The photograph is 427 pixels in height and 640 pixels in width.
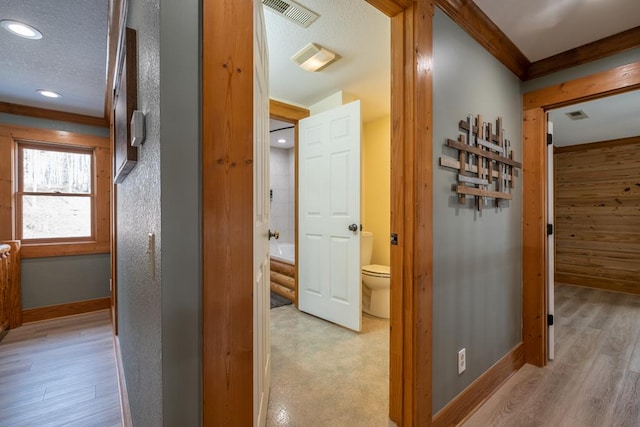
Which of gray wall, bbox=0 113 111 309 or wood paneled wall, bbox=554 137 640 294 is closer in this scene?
gray wall, bbox=0 113 111 309

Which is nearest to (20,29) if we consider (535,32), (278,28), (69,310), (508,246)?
(278,28)

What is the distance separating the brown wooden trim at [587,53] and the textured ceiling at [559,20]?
4 cm

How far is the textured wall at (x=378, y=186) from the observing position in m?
3.63

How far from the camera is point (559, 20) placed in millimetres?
1717

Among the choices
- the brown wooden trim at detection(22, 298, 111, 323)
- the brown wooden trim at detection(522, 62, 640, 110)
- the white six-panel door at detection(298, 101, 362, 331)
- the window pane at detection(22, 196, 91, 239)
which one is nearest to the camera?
the brown wooden trim at detection(522, 62, 640, 110)

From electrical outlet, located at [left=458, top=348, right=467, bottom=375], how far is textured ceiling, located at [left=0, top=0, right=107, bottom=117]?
2.83m

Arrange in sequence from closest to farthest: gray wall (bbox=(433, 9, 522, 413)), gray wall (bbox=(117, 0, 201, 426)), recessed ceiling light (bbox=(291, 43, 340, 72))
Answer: gray wall (bbox=(117, 0, 201, 426)), gray wall (bbox=(433, 9, 522, 413)), recessed ceiling light (bbox=(291, 43, 340, 72))

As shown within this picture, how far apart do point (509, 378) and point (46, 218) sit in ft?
15.7

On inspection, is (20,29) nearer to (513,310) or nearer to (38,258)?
(38,258)

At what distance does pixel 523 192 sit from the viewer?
2.28m

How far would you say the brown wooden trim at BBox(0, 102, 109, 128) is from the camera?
2.93 metres

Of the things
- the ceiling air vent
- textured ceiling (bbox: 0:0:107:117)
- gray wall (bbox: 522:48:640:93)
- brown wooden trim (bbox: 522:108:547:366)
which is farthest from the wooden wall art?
textured ceiling (bbox: 0:0:107:117)

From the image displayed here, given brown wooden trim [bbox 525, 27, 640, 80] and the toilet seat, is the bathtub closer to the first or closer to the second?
the toilet seat

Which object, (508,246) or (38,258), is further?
(38,258)
